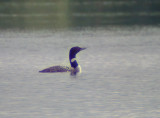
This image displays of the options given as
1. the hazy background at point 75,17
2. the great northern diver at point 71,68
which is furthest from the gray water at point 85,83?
the hazy background at point 75,17

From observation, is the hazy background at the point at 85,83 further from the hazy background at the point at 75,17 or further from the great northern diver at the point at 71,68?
the hazy background at the point at 75,17

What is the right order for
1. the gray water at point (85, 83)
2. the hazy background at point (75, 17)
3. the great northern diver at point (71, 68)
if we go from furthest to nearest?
the hazy background at point (75, 17) → the great northern diver at point (71, 68) → the gray water at point (85, 83)

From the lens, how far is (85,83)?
17.6 meters

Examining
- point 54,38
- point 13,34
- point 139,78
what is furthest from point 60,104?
point 13,34

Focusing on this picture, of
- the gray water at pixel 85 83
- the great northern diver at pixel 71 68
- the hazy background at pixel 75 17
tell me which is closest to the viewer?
the gray water at pixel 85 83

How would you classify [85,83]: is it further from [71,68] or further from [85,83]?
[71,68]

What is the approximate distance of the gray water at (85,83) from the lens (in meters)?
13.4

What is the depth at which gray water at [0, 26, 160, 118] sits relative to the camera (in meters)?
13.4

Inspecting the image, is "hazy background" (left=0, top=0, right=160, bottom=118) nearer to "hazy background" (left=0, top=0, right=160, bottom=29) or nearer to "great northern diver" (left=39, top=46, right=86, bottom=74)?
"great northern diver" (left=39, top=46, right=86, bottom=74)

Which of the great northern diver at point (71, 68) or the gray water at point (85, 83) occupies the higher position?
the great northern diver at point (71, 68)

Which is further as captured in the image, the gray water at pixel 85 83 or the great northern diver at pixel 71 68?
the great northern diver at pixel 71 68

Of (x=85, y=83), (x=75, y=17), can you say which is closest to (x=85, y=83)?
(x=85, y=83)

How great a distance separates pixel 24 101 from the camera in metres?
14.6

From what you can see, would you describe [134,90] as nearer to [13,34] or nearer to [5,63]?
A: [5,63]
